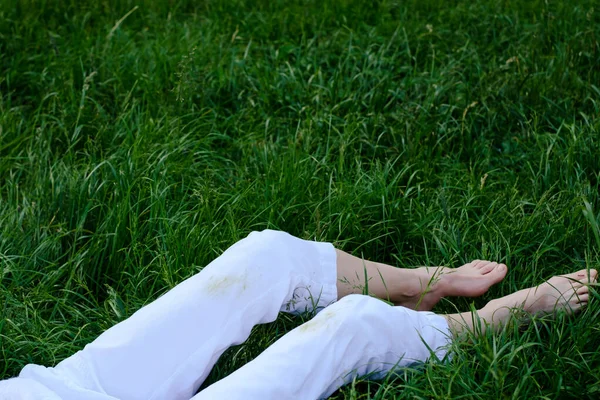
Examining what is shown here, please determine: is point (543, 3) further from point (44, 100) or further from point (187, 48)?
point (44, 100)

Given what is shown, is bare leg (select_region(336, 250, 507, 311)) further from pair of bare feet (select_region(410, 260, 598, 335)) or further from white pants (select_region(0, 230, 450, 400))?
white pants (select_region(0, 230, 450, 400))

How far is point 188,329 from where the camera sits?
86.0 inches

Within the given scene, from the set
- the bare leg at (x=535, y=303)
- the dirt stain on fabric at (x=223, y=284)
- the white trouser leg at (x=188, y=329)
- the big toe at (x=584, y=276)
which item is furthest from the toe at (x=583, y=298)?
the dirt stain on fabric at (x=223, y=284)

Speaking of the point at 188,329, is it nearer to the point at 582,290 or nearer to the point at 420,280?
the point at 420,280

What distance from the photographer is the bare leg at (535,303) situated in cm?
246

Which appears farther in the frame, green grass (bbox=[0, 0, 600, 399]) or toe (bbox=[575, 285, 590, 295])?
green grass (bbox=[0, 0, 600, 399])

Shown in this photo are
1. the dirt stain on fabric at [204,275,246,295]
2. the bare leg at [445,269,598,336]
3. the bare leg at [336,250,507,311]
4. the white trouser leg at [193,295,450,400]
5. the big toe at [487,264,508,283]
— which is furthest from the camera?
the big toe at [487,264,508,283]

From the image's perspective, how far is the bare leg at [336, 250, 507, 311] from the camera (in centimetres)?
261

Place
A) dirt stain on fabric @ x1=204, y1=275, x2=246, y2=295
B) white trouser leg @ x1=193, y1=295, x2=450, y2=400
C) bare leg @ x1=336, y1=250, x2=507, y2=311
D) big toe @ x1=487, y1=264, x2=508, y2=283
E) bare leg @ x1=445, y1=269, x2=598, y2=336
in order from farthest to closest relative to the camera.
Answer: big toe @ x1=487, y1=264, x2=508, y2=283 → bare leg @ x1=336, y1=250, x2=507, y2=311 → bare leg @ x1=445, y1=269, x2=598, y2=336 → dirt stain on fabric @ x1=204, y1=275, x2=246, y2=295 → white trouser leg @ x1=193, y1=295, x2=450, y2=400

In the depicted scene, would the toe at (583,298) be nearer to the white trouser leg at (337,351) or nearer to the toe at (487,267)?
the toe at (487,267)

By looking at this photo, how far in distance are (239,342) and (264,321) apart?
0.33ft

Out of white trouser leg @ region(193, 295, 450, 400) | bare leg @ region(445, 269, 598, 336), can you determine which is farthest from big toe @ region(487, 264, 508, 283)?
white trouser leg @ region(193, 295, 450, 400)

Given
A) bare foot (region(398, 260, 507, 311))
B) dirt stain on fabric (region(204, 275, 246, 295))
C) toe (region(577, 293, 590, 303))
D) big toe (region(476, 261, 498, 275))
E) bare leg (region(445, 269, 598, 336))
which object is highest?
dirt stain on fabric (region(204, 275, 246, 295))

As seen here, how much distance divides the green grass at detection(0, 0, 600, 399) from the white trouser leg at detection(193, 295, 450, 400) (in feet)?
0.24
